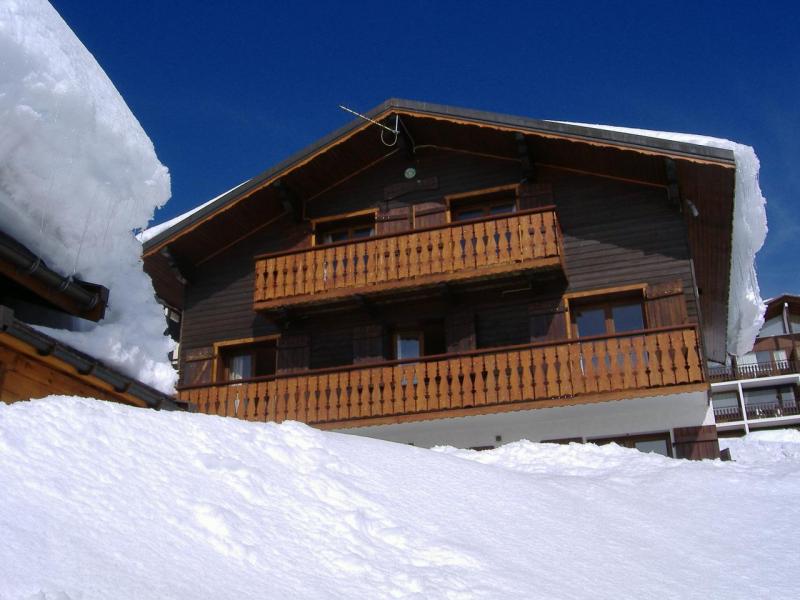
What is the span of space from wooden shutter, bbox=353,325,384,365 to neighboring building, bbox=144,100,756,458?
3 centimetres

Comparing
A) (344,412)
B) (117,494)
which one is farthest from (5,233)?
(344,412)

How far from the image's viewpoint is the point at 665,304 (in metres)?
14.4

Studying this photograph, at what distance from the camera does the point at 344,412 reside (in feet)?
48.7

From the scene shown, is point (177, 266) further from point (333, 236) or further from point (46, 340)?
point (46, 340)

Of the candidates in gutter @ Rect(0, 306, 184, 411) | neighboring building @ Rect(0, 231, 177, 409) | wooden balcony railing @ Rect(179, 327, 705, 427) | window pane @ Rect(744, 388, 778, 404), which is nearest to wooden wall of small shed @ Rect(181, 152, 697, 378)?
wooden balcony railing @ Rect(179, 327, 705, 427)

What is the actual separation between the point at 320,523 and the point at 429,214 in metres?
11.5

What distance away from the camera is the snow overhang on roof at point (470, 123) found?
14.0 m

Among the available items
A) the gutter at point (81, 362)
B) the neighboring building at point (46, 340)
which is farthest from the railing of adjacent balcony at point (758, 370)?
the neighboring building at point (46, 340)

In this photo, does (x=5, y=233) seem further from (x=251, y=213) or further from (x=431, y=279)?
(x=251, y=213)

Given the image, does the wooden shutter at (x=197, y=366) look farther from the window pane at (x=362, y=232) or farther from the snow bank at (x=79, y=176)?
the snow bank at (x=79, y=176)

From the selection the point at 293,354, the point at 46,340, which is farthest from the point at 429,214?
the point at 46,340

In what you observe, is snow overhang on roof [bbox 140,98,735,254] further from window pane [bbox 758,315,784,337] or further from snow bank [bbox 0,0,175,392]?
window pane [bbox 758,315,784,337]

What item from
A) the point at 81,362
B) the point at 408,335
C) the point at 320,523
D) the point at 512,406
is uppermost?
the point at 408,335

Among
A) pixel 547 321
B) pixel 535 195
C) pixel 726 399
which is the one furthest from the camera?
→ pixel 726 399
